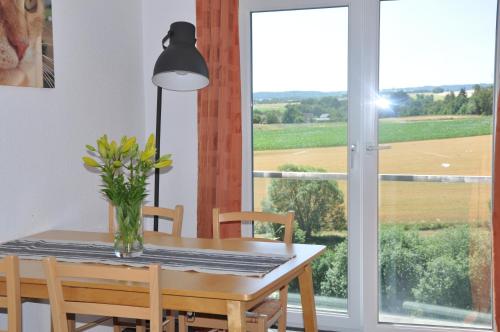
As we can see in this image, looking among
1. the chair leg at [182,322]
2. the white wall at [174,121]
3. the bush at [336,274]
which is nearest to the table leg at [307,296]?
the chair leg at [182,322]

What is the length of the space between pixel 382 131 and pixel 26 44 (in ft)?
6.60

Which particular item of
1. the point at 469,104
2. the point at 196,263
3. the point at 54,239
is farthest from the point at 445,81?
the point at 54,239

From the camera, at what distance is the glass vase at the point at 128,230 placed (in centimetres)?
257

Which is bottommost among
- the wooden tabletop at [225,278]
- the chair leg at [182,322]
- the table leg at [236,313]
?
the chair leg at [182,322]

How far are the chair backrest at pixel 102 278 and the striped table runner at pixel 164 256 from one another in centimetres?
33

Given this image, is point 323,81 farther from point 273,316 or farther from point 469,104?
point 273,316

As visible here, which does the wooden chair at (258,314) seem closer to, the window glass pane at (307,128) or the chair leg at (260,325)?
the chair leg at (260,325)

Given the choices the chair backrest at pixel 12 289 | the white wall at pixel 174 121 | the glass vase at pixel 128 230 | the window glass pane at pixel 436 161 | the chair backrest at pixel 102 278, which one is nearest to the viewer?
the chair backrest at pixel 102 278

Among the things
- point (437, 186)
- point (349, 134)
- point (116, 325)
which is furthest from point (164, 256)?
point (437, 186)

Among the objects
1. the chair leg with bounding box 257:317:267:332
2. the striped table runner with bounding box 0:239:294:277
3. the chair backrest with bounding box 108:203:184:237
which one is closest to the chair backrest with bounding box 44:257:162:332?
the striped table runner with bounding box 0:239:294:277

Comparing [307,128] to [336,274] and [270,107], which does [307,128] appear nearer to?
[270,107]

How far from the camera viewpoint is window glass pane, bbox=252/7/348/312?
12.7 feet

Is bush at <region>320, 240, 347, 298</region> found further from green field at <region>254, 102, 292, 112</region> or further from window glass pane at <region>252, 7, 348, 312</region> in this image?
green field at <region>254, 102, 292, 112</region>

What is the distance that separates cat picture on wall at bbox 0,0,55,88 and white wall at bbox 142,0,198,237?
990mm
